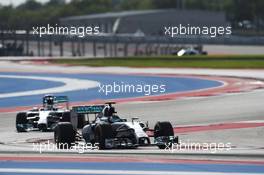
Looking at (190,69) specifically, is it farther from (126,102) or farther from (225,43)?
(225,43)

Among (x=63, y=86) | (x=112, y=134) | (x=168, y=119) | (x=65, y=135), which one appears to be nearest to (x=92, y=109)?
(x=65, y=135)

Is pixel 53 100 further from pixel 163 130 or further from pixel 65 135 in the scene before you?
pixel 163 130

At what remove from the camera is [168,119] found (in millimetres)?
25125

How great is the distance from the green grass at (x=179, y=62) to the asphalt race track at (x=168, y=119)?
782cm

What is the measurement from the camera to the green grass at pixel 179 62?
2424 inches

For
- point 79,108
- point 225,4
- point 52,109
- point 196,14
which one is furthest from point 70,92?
point 225,4

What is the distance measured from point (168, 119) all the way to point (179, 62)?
137 feet

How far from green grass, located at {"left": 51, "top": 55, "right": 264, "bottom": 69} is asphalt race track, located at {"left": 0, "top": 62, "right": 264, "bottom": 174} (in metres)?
7.82

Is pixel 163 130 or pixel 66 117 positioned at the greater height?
pixel 66 117

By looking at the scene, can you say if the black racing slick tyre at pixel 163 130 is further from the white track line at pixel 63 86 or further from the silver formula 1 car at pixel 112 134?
the white track line at pixel 63 86

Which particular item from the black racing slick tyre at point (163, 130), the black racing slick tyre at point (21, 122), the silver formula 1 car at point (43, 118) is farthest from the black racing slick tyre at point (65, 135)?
the black racing slick tyre at point (21, 122)

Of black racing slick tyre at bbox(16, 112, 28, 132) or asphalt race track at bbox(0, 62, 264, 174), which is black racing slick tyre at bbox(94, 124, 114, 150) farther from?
black racing slick tyre at bbox(16, 112, 28, 132)

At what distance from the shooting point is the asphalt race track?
1500cm

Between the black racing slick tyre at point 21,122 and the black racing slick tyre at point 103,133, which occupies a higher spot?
the black racing slick tyre at point 21,122
